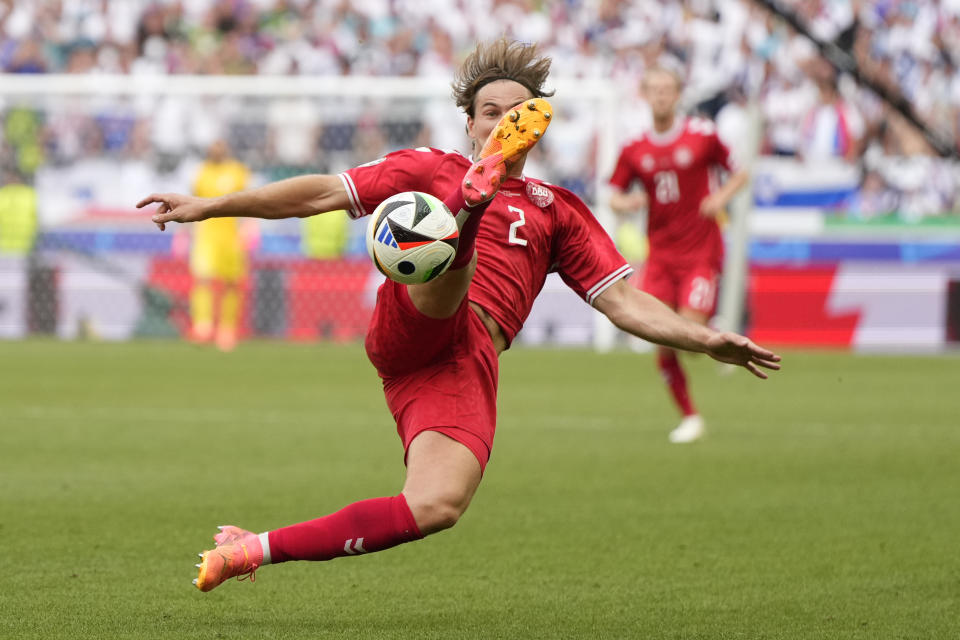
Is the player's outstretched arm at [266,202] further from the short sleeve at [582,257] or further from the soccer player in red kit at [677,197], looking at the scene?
the soccer player in red kit at [677,197]

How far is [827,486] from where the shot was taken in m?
8.20

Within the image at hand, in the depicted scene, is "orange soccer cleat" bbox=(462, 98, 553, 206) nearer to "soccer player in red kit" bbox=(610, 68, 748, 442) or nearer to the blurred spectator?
"soccer player in red kit" bbox=(610, 68, 748, 442)

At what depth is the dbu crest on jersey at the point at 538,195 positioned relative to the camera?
5.04 metres

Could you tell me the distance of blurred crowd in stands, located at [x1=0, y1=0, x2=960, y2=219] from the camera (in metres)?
20.6

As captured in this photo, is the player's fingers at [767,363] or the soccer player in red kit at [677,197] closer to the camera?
the player's fingers at [767,363]

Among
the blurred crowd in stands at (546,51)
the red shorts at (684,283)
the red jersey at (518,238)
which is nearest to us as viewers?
the red jersey at (518,238)

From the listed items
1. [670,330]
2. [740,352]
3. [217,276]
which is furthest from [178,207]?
[217,276]

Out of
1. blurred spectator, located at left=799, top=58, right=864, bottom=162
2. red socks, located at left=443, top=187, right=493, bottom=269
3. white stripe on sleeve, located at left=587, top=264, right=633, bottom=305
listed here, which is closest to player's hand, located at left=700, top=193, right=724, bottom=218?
white stripe on sleeve, located at left=587, top=264, right=633, bottom=305

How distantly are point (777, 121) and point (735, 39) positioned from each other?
175 centimetres

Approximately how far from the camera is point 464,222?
14.1ft

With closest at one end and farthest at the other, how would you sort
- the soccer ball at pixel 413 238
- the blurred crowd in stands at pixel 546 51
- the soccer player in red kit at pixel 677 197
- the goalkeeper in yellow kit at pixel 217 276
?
1. the soccer ball at pixel 413 238
2. the soccer player in red kit at pixel 677 197
3. the goalkeeper in yellow kit at pixel 217 276
4. the blurred crowd in stands at pixel 546 51

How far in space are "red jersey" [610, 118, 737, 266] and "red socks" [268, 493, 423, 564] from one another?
22.2 feet

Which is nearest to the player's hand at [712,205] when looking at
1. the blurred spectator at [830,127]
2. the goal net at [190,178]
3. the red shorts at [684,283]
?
the red shorts at [684,283]

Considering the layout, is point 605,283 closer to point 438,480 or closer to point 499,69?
point 499,69
